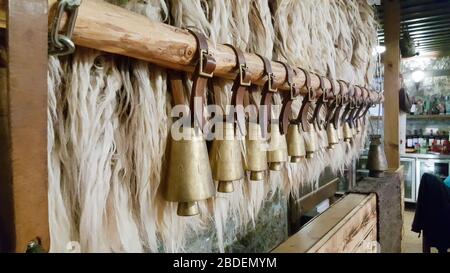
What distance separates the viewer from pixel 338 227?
102 centimetres

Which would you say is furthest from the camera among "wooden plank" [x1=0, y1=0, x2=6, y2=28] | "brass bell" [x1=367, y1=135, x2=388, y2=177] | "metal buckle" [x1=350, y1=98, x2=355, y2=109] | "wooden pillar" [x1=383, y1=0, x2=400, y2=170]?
"wooden pillar" [x1=383, y1=0, x2=400, y2=170]

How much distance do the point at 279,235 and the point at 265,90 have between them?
90 cm

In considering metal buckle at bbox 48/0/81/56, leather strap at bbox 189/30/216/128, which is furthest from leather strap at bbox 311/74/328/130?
metal buckle at bbox 48/0/81/56

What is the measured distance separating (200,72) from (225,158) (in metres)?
0.18

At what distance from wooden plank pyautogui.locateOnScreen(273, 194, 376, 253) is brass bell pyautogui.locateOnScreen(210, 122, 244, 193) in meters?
0.37

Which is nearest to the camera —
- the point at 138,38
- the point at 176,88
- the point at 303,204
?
the point at 138,38

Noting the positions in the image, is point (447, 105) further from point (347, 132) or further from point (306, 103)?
point (306, 103)

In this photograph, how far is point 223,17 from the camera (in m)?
0.63

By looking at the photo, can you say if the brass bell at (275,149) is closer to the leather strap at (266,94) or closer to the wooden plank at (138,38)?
the leather strap at (266,94)

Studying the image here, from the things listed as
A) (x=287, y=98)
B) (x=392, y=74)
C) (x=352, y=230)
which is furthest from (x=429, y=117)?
(x=287, y=98)

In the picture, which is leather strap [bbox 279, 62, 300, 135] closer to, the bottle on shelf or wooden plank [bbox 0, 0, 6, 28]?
wooden plank [bbox 0, 0, 6, 28]

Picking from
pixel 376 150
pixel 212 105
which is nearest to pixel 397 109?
pixel 376 150

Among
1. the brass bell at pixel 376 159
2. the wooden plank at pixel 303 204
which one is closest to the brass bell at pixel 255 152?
the wooden plank at pixel 303 204

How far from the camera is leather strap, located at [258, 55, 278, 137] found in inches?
26.4
